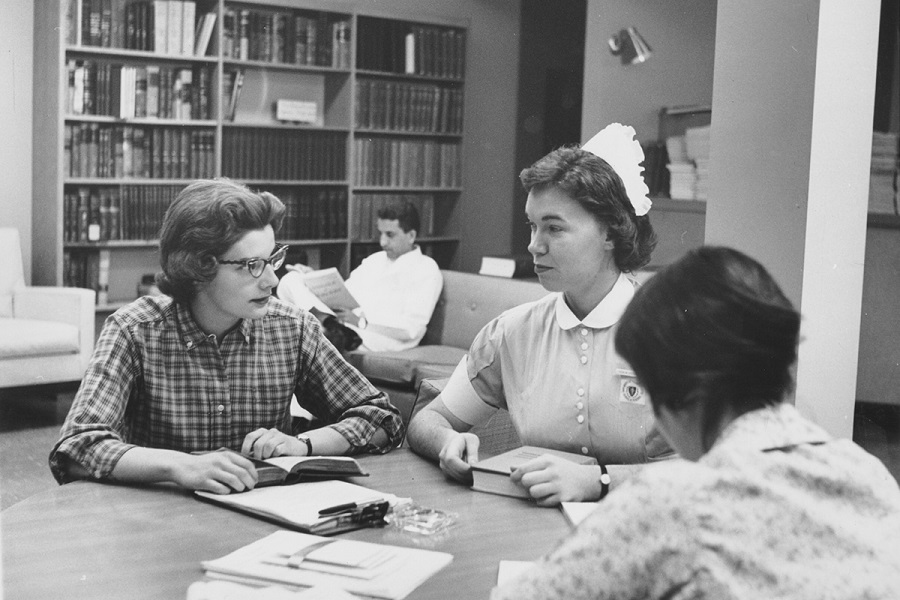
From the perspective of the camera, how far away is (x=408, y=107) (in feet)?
23.5

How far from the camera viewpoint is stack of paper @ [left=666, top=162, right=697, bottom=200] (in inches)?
217

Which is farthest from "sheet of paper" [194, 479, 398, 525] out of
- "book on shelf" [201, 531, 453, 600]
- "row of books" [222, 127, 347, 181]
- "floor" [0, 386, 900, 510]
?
"row of books" [222, 127, 347, 181]

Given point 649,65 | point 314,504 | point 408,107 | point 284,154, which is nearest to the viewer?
point 314,504

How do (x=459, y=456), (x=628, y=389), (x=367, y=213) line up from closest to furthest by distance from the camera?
1. (x=459, y=456)
2. (x=628, y=389)
3. (x=367, y=213)

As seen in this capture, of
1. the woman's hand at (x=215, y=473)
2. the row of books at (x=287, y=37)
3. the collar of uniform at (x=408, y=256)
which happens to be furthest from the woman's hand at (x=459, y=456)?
the row of books at (x=287, y=37)

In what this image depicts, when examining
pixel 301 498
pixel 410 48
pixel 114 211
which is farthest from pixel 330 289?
pixel 301 498

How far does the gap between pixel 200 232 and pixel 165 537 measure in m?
0.72

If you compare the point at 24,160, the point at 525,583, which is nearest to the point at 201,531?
the point at 525,583

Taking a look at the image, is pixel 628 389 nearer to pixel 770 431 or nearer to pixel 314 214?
pixel 770 431

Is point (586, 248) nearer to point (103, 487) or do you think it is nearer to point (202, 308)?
point (202, 308)

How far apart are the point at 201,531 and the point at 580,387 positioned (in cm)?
79

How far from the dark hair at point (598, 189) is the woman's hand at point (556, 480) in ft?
1.70

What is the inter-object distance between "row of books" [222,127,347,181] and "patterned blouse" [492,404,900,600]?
572 cm

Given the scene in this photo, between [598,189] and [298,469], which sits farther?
[598,189]
